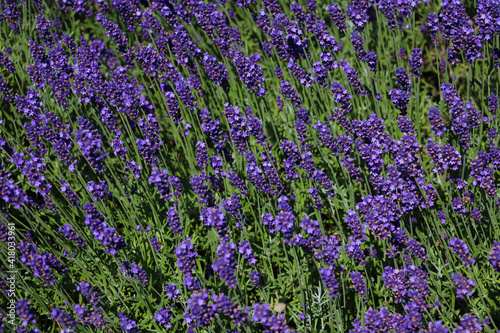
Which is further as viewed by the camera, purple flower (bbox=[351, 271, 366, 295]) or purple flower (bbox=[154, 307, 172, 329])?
purple flower (bbox=[154, 307, 172, 329])

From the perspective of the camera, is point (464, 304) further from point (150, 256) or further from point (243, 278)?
point (150, 256)

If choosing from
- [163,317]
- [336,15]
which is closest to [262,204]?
[163,317]

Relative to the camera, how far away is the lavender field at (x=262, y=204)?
3471mm

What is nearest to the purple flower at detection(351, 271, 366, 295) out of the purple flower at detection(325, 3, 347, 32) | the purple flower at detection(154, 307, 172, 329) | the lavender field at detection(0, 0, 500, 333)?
the lavender field at detection(0, 0, 500, 333)

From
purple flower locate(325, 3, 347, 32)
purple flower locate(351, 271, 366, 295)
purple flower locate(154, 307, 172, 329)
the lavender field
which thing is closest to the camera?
purple flower locate(351, 271, 366, 295)

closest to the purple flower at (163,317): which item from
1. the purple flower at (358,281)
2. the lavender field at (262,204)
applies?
the lavender field at (262,204)

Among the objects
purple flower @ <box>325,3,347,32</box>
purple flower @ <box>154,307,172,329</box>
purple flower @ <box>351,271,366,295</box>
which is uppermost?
purple flower @ <box>325,3,347,32</box>

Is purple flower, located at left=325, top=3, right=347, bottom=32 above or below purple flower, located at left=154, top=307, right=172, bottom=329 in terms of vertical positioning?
above

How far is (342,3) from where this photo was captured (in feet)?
20.8

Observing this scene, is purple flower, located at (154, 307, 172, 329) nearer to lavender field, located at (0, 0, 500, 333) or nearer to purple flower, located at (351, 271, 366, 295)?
lavender field, located at (0, 0, 500, 333)

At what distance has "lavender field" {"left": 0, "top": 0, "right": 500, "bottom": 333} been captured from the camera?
3.47 m

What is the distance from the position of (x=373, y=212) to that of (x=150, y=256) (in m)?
2.09

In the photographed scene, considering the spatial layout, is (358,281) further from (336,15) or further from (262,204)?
(336,15)

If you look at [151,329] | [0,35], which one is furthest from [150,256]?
[0,35]
